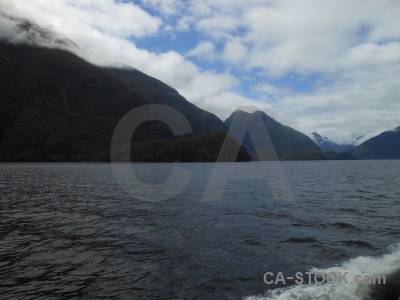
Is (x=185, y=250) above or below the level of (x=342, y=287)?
below

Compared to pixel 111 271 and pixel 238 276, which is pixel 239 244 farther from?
pixel 111 271

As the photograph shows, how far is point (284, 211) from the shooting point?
1382 inches

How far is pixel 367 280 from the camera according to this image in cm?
1496

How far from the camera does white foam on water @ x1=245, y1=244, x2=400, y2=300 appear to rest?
13344mm

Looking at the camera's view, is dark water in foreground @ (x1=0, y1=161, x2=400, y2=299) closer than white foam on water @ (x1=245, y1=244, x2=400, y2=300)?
No

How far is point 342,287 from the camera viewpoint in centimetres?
1416

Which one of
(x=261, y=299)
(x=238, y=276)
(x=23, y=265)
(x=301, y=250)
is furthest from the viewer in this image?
Answer: (x=301, y=250)

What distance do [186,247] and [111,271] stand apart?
6068mm

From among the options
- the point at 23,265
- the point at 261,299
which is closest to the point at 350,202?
the point at 261,299

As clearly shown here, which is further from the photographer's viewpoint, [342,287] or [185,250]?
[185,250]

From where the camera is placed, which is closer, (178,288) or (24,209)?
(178,288)

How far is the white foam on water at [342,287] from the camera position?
1334cm

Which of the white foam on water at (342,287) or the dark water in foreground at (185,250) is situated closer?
the white foam on water at (342,287)

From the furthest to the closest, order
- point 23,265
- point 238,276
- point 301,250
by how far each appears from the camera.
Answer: point 301,250
point 23,265
point 238,276
